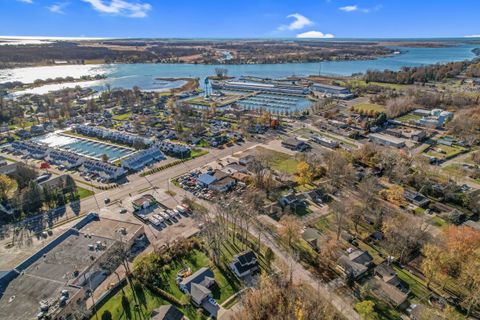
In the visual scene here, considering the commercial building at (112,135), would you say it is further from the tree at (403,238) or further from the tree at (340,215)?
the tree at (403,238)

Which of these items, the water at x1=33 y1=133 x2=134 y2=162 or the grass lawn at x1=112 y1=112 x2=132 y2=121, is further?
the grass lawn at x1=112 y1=112 x2=132 y2=121

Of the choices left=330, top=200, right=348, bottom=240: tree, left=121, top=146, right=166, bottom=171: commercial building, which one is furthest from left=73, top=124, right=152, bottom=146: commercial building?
left=330, top=200, right=348, bottom=240: tree

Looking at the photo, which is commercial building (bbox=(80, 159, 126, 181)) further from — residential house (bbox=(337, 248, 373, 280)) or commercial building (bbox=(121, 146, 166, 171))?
residential house (bbox=(337, 248, 373, 280))

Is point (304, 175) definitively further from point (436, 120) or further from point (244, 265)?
point (436, 120)

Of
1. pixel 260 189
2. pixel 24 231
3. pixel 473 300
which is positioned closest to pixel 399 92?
pixel 260 189

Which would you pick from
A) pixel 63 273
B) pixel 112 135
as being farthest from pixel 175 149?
pixel 63 273

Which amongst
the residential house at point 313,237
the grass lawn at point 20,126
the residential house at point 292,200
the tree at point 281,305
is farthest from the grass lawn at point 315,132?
the grass lawn at point 20,126
